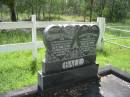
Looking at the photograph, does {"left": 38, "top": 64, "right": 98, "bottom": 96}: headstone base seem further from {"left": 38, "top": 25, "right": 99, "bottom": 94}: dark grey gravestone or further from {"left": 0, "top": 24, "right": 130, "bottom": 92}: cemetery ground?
{"left": 0, "top": 24, "right": 130, "bottom": 92}: cemetery ground

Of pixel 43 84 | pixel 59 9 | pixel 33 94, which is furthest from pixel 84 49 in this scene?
pixel 59 9

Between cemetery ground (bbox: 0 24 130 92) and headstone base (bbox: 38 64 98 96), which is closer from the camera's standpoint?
headstone base (bbox: 38 64 98 96)

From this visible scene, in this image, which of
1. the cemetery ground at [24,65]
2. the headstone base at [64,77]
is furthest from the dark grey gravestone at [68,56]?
the cemetery ground at [24,65]

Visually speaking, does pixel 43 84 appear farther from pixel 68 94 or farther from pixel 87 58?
pixel 87 58

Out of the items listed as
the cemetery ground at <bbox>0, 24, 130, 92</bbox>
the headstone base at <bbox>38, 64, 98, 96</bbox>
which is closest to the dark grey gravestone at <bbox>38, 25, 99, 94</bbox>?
the headstone base at <bbox>38, 64, 98, 96</bbox>

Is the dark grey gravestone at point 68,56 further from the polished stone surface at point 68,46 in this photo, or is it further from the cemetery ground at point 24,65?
the cemetery ground at point 24,65

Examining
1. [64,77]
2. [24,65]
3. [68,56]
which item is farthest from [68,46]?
[24,65]

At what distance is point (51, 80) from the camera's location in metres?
3.26

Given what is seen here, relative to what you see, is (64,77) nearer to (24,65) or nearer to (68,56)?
(68,56)

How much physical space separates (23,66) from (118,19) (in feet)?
75.9

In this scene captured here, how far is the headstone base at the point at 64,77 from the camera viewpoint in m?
3.22

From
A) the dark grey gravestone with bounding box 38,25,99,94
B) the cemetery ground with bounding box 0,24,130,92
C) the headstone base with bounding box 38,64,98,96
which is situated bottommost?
the cemetery ground with bounding box 0,24,130,92

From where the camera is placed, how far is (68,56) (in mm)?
3469

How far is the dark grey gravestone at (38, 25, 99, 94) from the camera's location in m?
3.20
